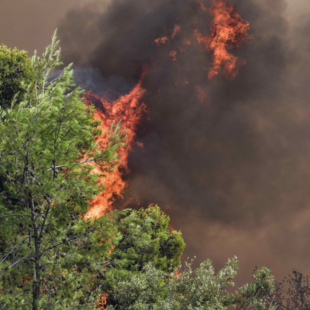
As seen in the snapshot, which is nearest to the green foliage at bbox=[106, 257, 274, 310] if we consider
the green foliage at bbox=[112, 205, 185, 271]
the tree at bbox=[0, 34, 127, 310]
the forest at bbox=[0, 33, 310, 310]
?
the forest at bbox=[0, 33, 310, 310]

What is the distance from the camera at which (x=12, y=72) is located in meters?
12.7

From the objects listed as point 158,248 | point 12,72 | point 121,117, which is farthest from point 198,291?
point 121,117

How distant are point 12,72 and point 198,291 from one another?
1455 centimetres

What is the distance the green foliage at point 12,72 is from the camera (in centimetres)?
1258

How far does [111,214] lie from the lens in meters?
6.62

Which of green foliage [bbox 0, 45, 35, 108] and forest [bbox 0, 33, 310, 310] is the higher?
green foliage [bbox 0, 45, 35, 108]

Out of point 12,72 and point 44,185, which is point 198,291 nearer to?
point 44,185

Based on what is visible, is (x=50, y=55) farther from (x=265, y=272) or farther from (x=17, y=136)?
(x=265, y=272)

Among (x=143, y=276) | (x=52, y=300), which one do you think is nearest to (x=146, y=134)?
(x=143, y=276)

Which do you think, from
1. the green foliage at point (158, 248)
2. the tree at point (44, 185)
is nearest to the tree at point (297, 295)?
the green foliage at point (158, 248)

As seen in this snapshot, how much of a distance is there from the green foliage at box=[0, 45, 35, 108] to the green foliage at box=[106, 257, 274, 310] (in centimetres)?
1185

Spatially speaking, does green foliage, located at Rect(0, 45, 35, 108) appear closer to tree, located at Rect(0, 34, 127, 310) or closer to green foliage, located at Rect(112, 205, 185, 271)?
tree, located at Rect(0, 34, 127, 310)

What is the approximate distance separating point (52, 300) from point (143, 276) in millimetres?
3583

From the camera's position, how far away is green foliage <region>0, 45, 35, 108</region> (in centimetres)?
1258
